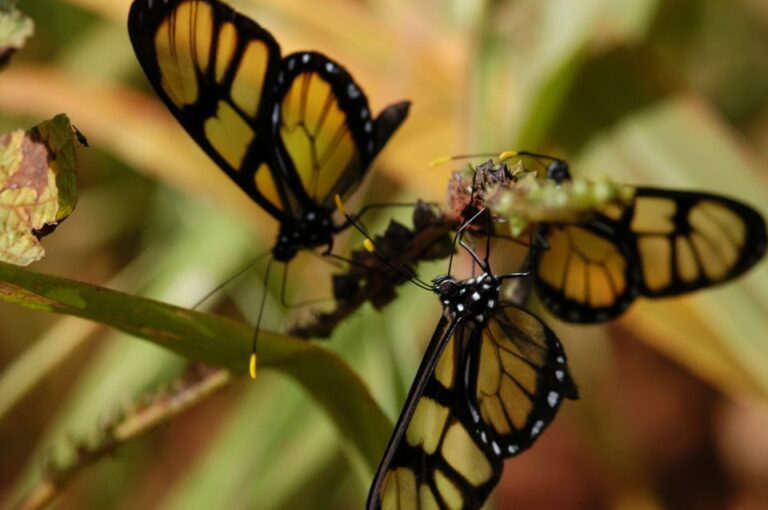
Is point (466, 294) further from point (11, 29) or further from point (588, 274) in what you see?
point (11, 29)

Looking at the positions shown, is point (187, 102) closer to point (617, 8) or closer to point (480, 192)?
point (480, 192)

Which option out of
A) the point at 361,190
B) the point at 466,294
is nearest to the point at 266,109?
the point at 466,294

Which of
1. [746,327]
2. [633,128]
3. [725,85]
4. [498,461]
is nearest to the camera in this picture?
[498,461]

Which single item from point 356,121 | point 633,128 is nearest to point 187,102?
point 356,121

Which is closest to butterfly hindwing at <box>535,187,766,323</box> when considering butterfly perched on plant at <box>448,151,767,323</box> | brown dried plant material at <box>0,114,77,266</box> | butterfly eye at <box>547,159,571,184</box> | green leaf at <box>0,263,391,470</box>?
butterfly perched on plant at <box>448,151,767,323</box>

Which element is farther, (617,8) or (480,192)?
(617,8)

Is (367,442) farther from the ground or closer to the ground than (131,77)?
closer to the ground
